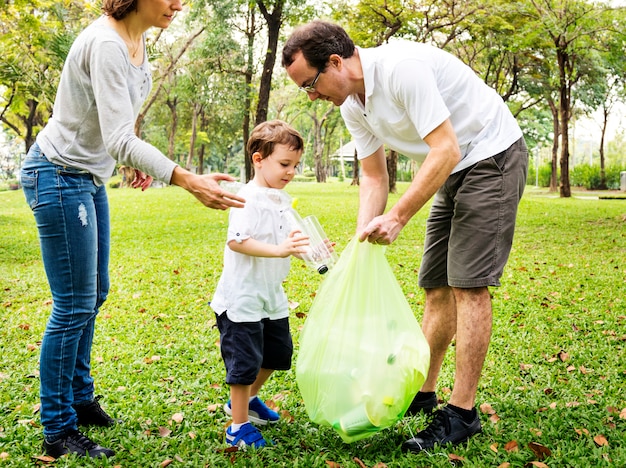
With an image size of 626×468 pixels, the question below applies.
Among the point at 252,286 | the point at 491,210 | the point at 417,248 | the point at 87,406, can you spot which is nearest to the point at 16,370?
A: the point at 87,406

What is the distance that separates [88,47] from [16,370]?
7.57ft

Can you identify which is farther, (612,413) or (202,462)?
(612,413)

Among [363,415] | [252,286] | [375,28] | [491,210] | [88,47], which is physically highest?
[375,28]

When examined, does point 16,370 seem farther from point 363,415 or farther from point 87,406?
point 363,415

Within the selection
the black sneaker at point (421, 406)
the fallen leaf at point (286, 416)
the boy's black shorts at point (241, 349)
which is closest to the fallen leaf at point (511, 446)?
the black sneaker at point (421, 406)

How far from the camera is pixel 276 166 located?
2.56 meters

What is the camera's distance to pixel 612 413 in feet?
9.38

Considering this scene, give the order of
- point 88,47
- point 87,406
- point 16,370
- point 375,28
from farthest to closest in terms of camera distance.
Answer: point 375,28, point 16,370, point 87,406, point 88,47

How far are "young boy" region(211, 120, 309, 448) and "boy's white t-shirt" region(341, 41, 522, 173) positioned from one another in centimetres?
39

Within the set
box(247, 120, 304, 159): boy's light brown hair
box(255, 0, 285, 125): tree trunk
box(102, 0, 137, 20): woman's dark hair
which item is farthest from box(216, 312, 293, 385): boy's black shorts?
box(255, 0, 285, 125): tree trunk

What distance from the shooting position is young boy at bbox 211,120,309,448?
8.02ft

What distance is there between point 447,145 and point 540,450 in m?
1.29

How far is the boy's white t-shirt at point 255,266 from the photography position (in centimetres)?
245

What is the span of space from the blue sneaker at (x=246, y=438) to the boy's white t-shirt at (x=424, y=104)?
1338mm
